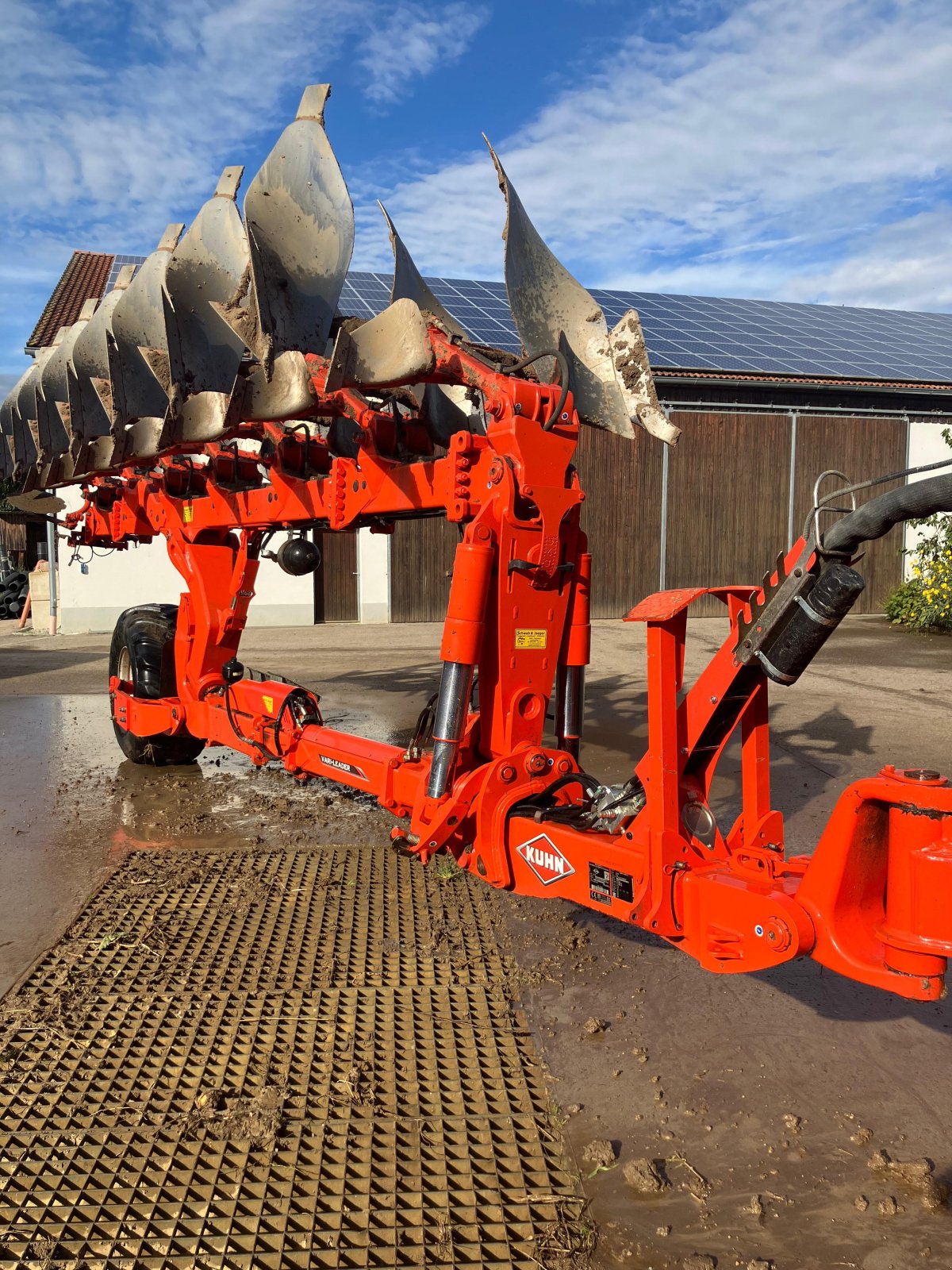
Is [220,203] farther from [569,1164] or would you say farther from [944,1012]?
[944,1012]

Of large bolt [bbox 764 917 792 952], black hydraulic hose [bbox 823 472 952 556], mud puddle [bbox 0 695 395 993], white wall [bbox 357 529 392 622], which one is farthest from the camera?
white wall [bbox 357 529 392 622]

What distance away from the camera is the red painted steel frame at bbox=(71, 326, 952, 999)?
2.34m

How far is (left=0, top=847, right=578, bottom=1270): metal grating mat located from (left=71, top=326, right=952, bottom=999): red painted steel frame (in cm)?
56

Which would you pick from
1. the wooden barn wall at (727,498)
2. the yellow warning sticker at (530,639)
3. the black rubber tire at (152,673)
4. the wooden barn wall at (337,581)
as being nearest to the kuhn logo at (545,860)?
the yellow warning sticker at (530,639)

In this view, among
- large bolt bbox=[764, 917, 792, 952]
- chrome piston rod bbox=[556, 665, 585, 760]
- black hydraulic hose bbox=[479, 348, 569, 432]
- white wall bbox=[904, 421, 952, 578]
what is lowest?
large bolt bbox=[764, 917, 792, 952]

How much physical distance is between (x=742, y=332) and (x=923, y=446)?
4210mm

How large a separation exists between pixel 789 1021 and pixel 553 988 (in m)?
0.82

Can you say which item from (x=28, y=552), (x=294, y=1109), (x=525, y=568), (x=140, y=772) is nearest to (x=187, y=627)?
(x=140, y=772)

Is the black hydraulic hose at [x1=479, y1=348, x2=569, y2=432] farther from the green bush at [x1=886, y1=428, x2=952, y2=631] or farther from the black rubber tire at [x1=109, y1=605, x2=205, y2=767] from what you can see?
the green bush at [x1=886, y1=428, x2=952, y2=631]

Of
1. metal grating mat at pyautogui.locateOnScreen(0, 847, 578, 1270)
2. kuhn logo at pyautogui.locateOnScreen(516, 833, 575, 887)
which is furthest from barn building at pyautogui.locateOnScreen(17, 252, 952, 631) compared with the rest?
kuhn logo at pyautogui.locateOnScreen(516, 833, 575, 887)

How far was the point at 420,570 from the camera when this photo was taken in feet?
55.7

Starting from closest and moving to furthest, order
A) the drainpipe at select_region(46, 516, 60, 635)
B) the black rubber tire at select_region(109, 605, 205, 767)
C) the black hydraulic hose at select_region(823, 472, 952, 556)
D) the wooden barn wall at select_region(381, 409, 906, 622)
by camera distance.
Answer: the black hydraulic hose at select_region(823, 472, 952, 556), the black rubber tire at select_region(109, 605, 205, 767), the drainpipe at select_region(46, 516, 60, 635), the wooden barn wall at select_region(381, 409, 906, 622)

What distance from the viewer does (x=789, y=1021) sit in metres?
3.33

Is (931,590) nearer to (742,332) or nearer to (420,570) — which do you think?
(742,332)
